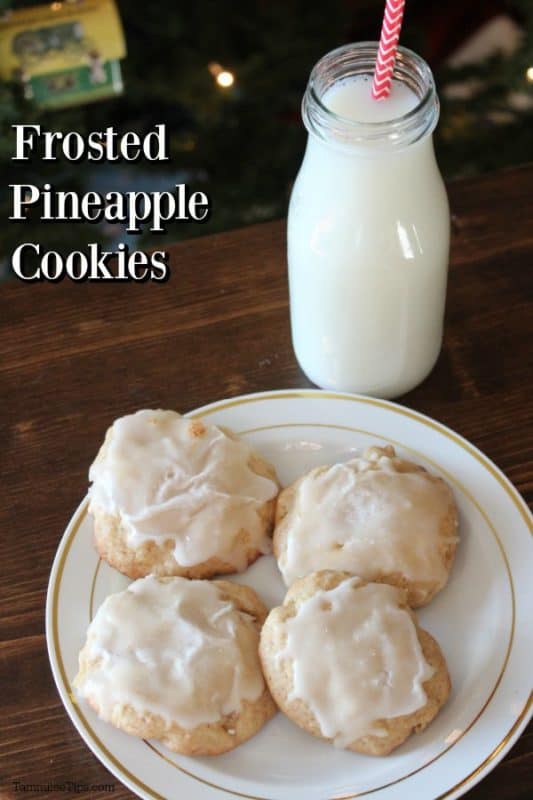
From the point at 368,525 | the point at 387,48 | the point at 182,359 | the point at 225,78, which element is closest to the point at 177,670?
the point at 368,525

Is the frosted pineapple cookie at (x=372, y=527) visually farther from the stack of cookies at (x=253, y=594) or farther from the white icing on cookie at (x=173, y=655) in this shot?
the white icing on cookie at (x=173, y=655)

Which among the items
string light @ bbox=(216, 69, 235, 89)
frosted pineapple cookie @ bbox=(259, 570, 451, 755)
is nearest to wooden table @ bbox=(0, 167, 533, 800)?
frosted pineapple cookie @ bbox=(259, 570, 451, 755)

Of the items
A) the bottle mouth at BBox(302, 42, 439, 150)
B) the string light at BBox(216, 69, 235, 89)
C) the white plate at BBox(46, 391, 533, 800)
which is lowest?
the white plate at BBox(46, 391, 533, 800)

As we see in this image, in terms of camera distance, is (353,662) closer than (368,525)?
Yes

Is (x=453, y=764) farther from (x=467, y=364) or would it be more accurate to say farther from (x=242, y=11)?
(x=242, y=11)

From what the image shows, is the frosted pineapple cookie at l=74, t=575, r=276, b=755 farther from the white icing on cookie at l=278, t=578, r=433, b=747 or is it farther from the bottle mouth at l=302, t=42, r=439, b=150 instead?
the bottle mouth at l=302, t=42, r=439, b=150

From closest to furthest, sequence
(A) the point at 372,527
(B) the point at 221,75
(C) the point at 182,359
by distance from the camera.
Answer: (A) the point at 372,527, (C) the point at 182,359, (B) the point at 221,75

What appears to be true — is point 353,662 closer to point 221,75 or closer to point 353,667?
point 353,667
